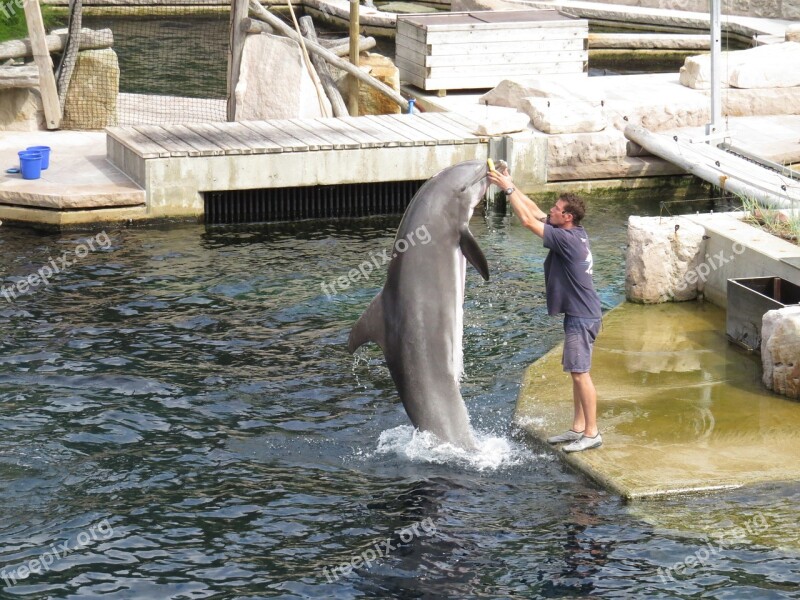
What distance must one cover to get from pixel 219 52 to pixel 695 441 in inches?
664

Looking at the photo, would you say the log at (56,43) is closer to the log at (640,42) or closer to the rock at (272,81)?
the rock at (272,81)

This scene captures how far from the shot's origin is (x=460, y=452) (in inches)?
302

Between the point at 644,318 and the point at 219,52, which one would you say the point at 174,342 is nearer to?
the point at 644,318

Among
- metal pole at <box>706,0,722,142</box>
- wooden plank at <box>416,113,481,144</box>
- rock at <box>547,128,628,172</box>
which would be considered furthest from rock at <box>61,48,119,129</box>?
metal pole at <box>706,0,722,142</box>

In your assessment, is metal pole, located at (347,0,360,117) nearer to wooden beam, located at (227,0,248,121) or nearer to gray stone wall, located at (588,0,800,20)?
wooden beam, located at (227,0,248,121)

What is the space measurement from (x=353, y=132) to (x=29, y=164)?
11.8 ft

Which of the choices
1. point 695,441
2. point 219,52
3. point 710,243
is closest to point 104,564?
point 695,441

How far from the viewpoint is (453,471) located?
759cm

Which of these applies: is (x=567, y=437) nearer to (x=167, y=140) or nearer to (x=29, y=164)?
(x=167, y=140)

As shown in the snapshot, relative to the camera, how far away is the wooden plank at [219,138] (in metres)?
13.5
